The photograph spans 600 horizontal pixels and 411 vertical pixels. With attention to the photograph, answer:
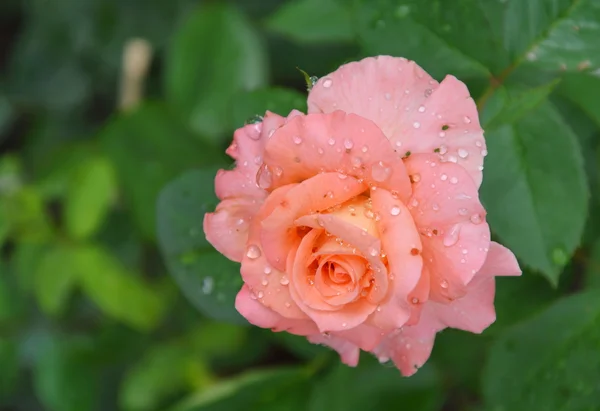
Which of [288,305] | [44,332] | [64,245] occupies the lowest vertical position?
[44,332]

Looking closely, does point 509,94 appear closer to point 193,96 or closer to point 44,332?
point 193,96

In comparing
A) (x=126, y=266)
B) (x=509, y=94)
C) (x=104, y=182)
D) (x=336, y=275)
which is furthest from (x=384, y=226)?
(x=126, y=266)

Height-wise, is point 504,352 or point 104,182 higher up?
point 504,352

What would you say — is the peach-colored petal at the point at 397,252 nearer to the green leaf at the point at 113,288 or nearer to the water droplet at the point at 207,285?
the water droplet at the point at 207,285

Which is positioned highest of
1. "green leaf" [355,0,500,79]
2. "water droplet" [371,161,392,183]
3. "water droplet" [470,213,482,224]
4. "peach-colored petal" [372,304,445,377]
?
"green leaf" [355,0,500,79]

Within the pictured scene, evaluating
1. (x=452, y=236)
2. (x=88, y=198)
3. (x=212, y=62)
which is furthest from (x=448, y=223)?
(x=212, y=62)

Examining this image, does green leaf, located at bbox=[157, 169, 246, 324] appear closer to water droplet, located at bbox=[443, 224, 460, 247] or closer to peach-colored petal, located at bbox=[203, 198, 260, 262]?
peach-colored petal, located at bbox=[203, 198, 260, 262]

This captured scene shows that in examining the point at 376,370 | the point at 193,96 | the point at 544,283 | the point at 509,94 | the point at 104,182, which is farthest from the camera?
the point at 193,96

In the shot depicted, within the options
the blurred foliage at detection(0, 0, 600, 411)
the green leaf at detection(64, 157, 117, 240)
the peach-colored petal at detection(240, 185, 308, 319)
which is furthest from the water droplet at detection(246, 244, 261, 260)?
the green leaf at detection(64, 157, 117, 240)
